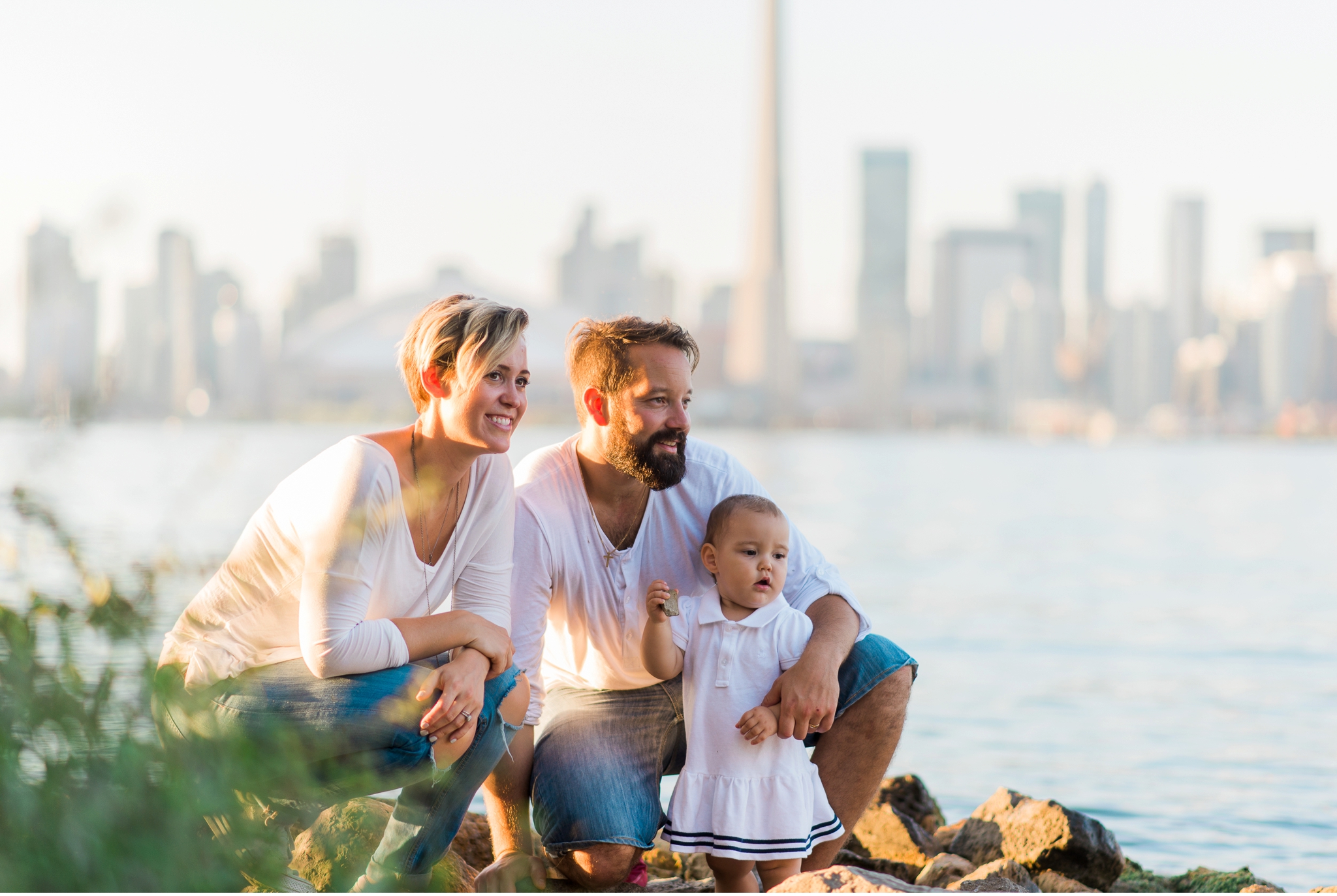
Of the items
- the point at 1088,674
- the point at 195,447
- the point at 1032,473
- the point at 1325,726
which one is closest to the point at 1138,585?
the point at 1088,674

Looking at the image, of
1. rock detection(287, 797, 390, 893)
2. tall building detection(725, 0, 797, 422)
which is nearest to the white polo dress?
rock detection(287, 797, 390, 893)

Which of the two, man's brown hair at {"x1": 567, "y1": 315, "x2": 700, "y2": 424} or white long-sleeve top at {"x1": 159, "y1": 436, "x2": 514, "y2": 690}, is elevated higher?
man's brown hair at {"x1": 567, "y1": 315, "x2": 700, "y2": 424}

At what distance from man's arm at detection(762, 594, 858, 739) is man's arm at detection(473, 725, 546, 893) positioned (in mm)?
487

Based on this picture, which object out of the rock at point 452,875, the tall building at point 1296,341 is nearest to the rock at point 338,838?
the rock at point 452,875

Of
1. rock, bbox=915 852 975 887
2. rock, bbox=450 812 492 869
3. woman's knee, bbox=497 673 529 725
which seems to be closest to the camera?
woman's knee, bbox=497 673 529 725

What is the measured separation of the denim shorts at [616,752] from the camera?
101 inches

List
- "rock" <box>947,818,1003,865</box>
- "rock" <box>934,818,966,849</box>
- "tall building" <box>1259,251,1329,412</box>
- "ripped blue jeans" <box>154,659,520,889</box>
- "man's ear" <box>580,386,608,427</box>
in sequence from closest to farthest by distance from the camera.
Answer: "ripped blue jeans" <box>154,659,520,889</box> → "man's ear" <box>580,386,608,427</box> → "rock" <box>947,818,1003,865</box> → "rock" <box>934,818,966,849</box> → "tall building" <box>1259,251,1329,412</box>

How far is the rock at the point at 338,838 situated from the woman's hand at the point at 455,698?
0.43m

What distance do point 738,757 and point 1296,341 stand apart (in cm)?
8984

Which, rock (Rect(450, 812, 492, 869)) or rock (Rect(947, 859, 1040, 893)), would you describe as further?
rock (Rect(450, 812, 492, 869))

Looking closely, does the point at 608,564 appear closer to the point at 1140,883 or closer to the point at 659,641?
the point at 659,641

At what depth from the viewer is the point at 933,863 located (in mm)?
3166

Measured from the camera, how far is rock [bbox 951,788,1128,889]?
3.19m

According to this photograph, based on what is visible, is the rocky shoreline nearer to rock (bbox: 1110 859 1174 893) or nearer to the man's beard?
rock (bbox: 1110 859 1174 893)
